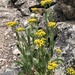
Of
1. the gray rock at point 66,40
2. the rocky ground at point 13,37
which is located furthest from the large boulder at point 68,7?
the gray rock at point 66,40

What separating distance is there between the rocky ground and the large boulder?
146mm

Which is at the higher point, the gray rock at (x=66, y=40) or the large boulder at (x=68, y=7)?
the large boulder at (x=68, y=7)

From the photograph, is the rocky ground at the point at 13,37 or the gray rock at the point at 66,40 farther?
the rocky ground at the point at 13,37

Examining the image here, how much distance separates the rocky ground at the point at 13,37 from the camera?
5.70m

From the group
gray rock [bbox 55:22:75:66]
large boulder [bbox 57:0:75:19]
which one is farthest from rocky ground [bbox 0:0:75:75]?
large boulder [bbox 57:0:75:19]

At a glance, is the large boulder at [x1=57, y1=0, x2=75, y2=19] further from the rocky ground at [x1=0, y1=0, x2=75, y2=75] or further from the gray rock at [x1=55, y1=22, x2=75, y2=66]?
the gray rock at [x1=55, y1=22, x2=75, y2=66]

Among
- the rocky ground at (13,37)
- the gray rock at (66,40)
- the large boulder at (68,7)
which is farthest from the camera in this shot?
the large boulder at (68,7)

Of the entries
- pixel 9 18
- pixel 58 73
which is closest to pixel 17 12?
pixel 9 18

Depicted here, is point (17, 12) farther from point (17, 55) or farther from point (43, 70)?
point (43, 70)

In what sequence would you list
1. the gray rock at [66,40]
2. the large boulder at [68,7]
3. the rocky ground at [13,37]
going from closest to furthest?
the gray rock at [66,40], the rocky ground at [13,37], the large boulder at [68,7]

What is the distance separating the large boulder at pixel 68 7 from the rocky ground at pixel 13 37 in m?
0.15

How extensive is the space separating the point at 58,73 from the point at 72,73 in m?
1.13

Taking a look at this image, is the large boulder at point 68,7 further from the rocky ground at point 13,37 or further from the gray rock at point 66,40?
the gray rock at point 66,40

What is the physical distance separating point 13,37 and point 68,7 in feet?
5.50
